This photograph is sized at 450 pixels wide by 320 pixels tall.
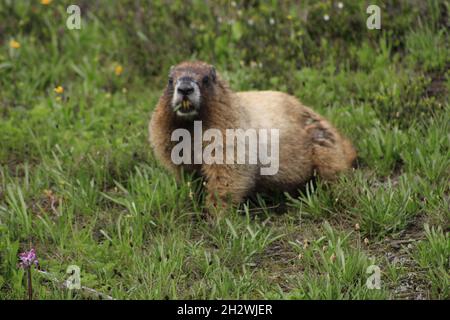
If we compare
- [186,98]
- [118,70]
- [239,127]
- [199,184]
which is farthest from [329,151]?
[118,70]

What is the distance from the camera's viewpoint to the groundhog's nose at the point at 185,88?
18.5 ft

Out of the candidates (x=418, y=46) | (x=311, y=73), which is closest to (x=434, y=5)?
(x=418, y=46)

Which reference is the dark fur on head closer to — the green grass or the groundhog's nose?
the groundhog's nose

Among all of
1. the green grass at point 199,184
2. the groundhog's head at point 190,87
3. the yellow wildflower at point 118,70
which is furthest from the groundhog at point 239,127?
the yellow wildflower at point 118,70

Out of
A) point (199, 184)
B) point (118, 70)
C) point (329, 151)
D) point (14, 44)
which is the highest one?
point (14, 44)

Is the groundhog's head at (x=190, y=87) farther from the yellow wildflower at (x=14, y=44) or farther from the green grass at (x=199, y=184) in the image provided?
the yellow wildflower at (x=14, y=44)

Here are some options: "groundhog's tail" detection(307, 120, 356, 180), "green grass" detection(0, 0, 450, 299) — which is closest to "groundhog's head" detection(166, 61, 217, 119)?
"green grass" detection(0, 0, 450, 299)

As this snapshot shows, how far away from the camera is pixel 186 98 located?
567cm

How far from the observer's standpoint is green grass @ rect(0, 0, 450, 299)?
4.89 metres

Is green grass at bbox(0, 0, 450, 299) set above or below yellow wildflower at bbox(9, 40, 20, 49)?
below

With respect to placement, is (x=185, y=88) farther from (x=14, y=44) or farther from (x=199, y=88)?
(x=14, y=44)

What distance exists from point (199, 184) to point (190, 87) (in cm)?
73
